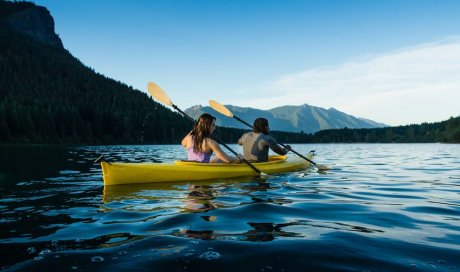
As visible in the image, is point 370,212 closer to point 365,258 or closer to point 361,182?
point 365,258

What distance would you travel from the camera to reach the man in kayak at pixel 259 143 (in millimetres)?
13605

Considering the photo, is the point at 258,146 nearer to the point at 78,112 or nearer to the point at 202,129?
the point at 202,129

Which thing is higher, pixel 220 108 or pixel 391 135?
pixel 391 135

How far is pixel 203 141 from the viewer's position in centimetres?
1182

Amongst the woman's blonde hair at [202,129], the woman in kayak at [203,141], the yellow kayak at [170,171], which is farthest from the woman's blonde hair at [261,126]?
the woman's blonde hair at [202,129]

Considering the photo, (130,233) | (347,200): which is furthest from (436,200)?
(130,233)

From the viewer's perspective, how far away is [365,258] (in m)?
4.37

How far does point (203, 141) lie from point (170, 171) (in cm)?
139

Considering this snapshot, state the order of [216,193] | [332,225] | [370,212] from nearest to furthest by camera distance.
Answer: [332,225] → [370,212] → [216,193]

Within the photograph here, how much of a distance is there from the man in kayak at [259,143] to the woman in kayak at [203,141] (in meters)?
1.35

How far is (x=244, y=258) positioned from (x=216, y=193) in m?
5.34

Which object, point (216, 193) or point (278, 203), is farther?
point (216, 193)

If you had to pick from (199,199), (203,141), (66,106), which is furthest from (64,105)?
(199,199)

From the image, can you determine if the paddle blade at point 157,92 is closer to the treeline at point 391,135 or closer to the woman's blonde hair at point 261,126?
the woman's blonde hair at point 261,126
